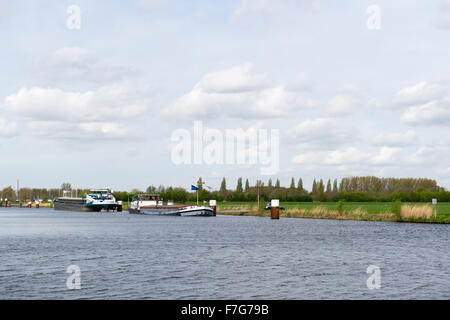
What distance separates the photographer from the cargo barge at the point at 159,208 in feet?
449

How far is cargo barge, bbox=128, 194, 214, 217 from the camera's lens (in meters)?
137

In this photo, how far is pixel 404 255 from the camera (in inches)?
1839
